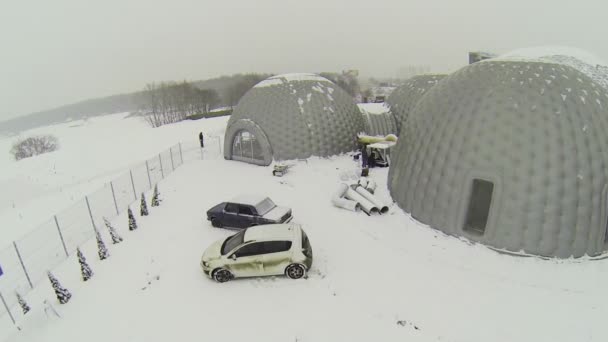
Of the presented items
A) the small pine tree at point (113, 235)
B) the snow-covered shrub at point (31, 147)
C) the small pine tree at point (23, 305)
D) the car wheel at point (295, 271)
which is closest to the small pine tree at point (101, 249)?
the small pine tree at point (113, 235)

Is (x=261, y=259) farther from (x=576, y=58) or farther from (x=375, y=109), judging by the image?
(x=576, y=58)

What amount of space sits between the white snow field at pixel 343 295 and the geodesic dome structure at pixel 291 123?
897cm

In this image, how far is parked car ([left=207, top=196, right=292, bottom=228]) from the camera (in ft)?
43.6

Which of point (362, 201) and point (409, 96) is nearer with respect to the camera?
point (362, 201)

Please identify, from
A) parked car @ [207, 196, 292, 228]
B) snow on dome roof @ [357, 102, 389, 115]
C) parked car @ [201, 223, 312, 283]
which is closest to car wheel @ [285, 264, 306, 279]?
parked car @ [201, 223, 312, 283]

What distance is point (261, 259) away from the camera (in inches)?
395

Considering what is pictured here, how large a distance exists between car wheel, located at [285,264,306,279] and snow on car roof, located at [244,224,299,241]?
3.18ft

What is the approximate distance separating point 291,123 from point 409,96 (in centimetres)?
1220

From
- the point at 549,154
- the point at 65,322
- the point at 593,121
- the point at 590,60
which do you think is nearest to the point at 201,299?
the point at 65,322

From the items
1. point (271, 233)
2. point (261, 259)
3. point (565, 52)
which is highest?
point (565, 52)

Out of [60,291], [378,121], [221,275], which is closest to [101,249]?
[60,291]

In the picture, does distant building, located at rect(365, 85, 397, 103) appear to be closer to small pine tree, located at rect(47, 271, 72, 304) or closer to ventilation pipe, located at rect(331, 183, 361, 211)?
ventilation pipe, located at rect(331, 183, 361, 211)

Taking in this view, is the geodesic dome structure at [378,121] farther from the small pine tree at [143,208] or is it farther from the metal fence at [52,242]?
the metal fence at [52,242]

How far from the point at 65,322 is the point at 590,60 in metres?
42.0
